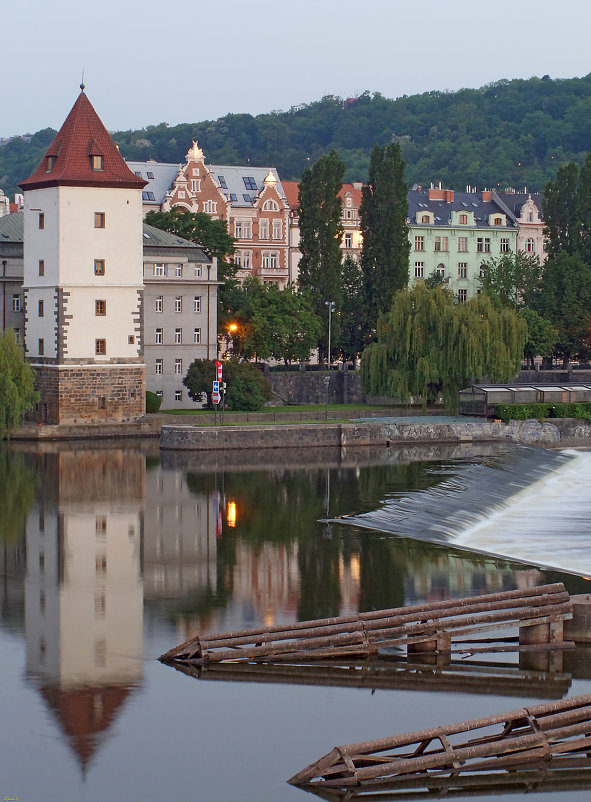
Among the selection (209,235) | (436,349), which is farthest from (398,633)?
(209,235)

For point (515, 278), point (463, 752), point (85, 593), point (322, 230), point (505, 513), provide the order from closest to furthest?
point (463, 752) → point (85, 593) → point (505, 513) → point (322, 230) → point (515, 278)

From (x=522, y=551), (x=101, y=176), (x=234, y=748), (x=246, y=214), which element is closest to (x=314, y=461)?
(x=101, y=176)

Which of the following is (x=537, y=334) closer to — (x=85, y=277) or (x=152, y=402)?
(x=152, y=402)

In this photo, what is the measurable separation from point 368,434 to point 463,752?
144 feet

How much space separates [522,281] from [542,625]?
223ft

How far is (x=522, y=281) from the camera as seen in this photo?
92.5 metres

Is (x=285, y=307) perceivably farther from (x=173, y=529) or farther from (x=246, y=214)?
(x=173, y=529)

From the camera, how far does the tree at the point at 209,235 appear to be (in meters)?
77.9

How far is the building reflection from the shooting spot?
2369 centimetres

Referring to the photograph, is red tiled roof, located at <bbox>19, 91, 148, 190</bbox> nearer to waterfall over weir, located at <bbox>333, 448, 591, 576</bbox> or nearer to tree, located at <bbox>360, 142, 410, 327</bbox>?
tree, located at <bbox>360, 142, 410, 327</bbox>

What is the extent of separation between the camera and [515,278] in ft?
304

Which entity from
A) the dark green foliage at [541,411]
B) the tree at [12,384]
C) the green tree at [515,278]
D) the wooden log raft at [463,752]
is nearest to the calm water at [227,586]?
the wooden log raft at [463,752]

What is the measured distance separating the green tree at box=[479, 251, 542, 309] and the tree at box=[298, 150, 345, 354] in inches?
501

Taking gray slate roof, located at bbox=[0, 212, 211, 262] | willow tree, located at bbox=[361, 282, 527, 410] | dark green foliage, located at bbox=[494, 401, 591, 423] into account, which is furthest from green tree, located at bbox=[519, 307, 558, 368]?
gray slate roof, located at bbox=[0, 212, 211, 262]
